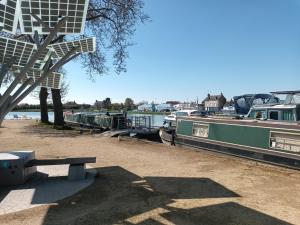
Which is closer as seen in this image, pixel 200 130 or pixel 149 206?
pixel 149 206

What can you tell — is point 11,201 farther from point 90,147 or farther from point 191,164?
point 90,147

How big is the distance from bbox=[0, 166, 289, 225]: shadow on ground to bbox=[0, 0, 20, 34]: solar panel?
12.4 ft

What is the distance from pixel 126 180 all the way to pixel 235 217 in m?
3.60

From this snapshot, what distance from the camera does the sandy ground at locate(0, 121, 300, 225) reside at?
6.16m

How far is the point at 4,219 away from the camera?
20.5 ft

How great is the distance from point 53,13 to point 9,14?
2.99 feet

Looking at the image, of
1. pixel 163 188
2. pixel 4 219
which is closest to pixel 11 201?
pixel 4 219

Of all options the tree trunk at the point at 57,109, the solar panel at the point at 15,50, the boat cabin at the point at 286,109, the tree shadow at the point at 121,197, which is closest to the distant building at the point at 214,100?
the tree trunk at the point at 57,109

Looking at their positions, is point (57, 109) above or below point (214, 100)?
below

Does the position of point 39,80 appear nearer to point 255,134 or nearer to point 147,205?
point 147,205

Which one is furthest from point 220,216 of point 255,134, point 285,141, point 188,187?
point 255,134

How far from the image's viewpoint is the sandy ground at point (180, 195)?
616 centimetres

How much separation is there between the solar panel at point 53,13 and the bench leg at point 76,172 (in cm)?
346

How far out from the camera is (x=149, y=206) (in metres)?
6.84
